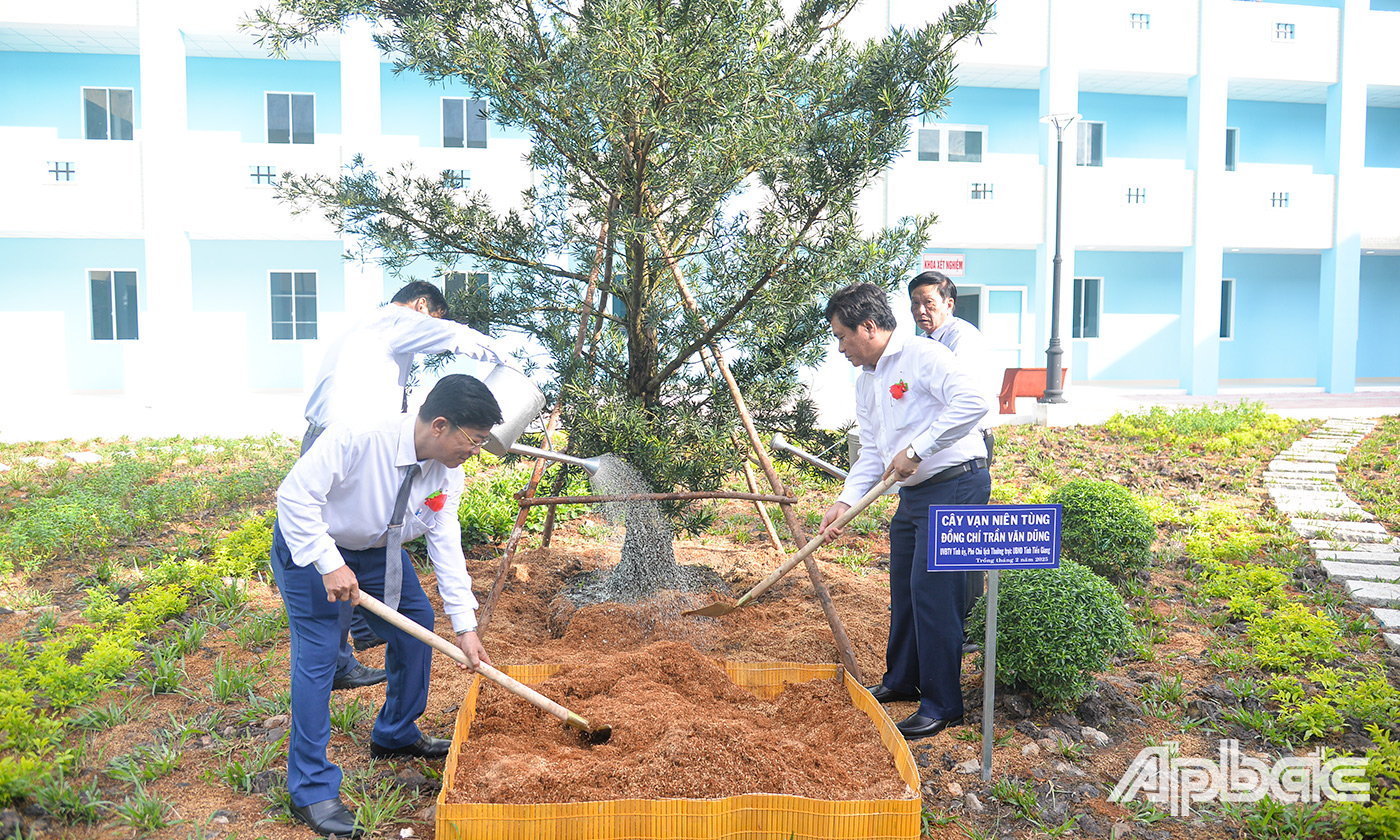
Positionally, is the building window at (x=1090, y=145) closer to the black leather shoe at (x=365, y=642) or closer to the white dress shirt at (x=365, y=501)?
the black leather shoe at (x=365, y=642)

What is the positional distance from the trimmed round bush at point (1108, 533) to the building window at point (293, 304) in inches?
548

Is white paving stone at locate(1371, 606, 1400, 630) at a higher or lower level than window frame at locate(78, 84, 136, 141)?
lower

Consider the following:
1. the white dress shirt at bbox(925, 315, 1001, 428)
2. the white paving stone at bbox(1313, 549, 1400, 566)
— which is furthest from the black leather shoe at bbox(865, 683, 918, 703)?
the white paving stone at bbox(1313, 549, 1400, 566)

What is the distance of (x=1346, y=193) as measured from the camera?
634 inches

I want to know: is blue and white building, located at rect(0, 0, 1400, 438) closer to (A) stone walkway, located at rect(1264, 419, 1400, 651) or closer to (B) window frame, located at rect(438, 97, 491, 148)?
(B) window frame, located at rect(438, 97, 491, 148)

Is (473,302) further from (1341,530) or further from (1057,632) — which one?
(1341,530)

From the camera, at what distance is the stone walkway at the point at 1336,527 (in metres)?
4.51

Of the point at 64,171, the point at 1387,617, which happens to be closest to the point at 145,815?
the point at 1387,617

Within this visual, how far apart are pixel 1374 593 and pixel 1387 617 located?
381 mm

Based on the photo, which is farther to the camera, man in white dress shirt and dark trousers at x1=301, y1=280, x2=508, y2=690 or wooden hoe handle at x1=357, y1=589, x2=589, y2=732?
man in white dress shirt and dark trousers at x1=301, y1=280, x2=508, y2=690

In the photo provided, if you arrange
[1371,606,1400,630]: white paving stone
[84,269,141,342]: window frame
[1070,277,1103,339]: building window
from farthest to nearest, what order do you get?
1. [1070,277,1103,339]: building window
2. [84,269,141,342]: window frame
3. [1371,606,1400,630]: white paving stone

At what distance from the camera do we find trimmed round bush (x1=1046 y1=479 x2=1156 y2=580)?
4.68 m

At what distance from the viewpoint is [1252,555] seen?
5.33m

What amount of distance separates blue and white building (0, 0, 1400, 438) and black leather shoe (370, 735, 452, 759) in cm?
1030
